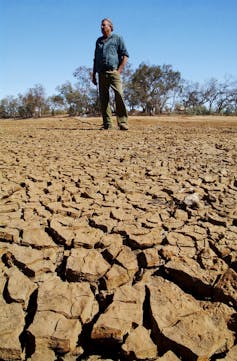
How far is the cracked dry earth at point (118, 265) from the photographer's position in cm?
77

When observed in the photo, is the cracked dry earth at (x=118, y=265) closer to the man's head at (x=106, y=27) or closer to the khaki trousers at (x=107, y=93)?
the khaki trousers at (x=107, y=93)

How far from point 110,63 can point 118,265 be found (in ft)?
10.8

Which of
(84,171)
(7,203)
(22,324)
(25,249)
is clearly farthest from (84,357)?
(84,171)

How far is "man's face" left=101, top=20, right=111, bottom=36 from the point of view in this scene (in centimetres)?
371

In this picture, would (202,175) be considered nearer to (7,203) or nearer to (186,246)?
(186,246)

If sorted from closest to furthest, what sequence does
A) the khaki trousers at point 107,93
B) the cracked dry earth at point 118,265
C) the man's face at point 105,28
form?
the cracked dry earth at point 118,265 → the man's face at point 105,28 → the khaki trousers at point 107,93

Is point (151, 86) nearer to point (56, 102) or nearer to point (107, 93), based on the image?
point (56, 102)

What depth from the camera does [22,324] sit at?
32.0 inches

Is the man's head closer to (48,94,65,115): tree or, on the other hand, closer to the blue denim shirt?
the blue denim shirt

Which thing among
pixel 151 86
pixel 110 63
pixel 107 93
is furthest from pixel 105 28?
pixel 151 86

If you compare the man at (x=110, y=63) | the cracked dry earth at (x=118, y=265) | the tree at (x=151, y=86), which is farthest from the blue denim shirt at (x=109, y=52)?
the tree at (x=151, y=86)

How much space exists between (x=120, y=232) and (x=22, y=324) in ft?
1.73

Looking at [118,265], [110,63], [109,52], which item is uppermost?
[109,52]

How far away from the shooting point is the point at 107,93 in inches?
163
